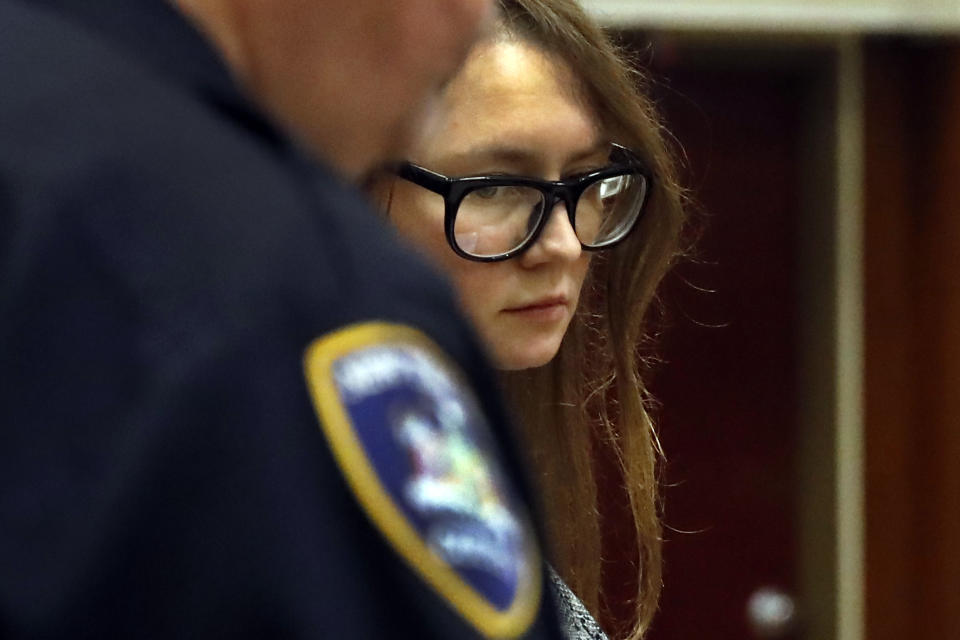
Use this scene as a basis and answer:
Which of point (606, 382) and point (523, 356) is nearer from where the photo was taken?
point (523, 356)

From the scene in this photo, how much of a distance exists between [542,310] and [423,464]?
30.2 inches

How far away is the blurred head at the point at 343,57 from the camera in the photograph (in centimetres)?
42

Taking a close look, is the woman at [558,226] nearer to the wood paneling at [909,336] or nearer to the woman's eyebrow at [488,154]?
the woman's eyebrow at [488,154]

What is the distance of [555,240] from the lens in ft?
3.64

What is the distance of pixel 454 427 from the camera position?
0.38 meters

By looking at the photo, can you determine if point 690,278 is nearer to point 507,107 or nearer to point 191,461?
point 507,107

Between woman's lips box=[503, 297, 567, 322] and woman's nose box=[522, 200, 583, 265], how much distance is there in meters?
0.04

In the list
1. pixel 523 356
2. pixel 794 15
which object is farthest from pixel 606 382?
pixel 794 15

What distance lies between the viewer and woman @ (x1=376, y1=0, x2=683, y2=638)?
1.08 m

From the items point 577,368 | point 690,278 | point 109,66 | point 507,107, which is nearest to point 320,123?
point 109,66

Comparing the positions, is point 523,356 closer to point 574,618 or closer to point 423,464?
point 574,618

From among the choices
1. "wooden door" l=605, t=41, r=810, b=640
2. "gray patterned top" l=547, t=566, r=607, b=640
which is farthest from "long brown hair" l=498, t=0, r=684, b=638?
"wooden door" l=605, t=41, r=810, b=640

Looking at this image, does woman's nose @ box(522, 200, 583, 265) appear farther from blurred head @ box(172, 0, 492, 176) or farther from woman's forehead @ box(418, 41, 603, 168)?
blurred head @ box(172, 0, 492, 176)

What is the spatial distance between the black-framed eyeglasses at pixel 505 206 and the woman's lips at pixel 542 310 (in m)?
0.05
